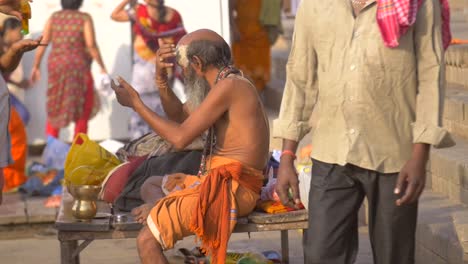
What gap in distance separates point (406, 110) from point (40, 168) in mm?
5995

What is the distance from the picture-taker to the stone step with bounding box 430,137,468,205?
261 inches

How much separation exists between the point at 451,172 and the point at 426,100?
306 centimetres

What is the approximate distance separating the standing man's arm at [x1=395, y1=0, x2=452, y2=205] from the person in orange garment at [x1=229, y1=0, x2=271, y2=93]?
26.2ft

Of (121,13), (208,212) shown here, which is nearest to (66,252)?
(208,212)

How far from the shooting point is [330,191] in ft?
13.1

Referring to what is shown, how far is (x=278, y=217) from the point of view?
530 centimetres

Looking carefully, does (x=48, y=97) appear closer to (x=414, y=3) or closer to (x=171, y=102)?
(x=171, y=102)

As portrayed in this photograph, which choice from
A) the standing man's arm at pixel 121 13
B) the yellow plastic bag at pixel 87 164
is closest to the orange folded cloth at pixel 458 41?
the standing man's arm at pixel 121 13

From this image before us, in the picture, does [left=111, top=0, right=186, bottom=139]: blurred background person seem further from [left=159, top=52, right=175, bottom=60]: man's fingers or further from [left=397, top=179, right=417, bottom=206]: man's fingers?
[left=397, top=179, right=417, bottom=206]: man's fingers

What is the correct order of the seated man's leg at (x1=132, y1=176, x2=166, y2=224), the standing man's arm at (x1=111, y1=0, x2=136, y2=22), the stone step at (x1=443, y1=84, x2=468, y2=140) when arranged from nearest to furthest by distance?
the seated man's leg at (x1=132, y1=176, x2=166, y2=224), the stone step at (x1=443, y1=84, x2=468, y2=140), the standing man's arm at (x1=111, y1=0, x2=136, y2=22)

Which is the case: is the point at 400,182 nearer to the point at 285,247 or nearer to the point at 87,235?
the point at 87,235

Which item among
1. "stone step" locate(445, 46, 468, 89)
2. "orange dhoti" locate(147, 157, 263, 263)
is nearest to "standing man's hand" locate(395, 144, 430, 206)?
"orange dhoti" locate(147, 157, 263, 263)

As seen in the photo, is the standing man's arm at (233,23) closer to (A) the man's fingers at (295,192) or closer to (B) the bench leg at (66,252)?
(B) the bench leg at (66,252)

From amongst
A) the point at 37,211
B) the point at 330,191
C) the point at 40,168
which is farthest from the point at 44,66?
the point at 330,191
